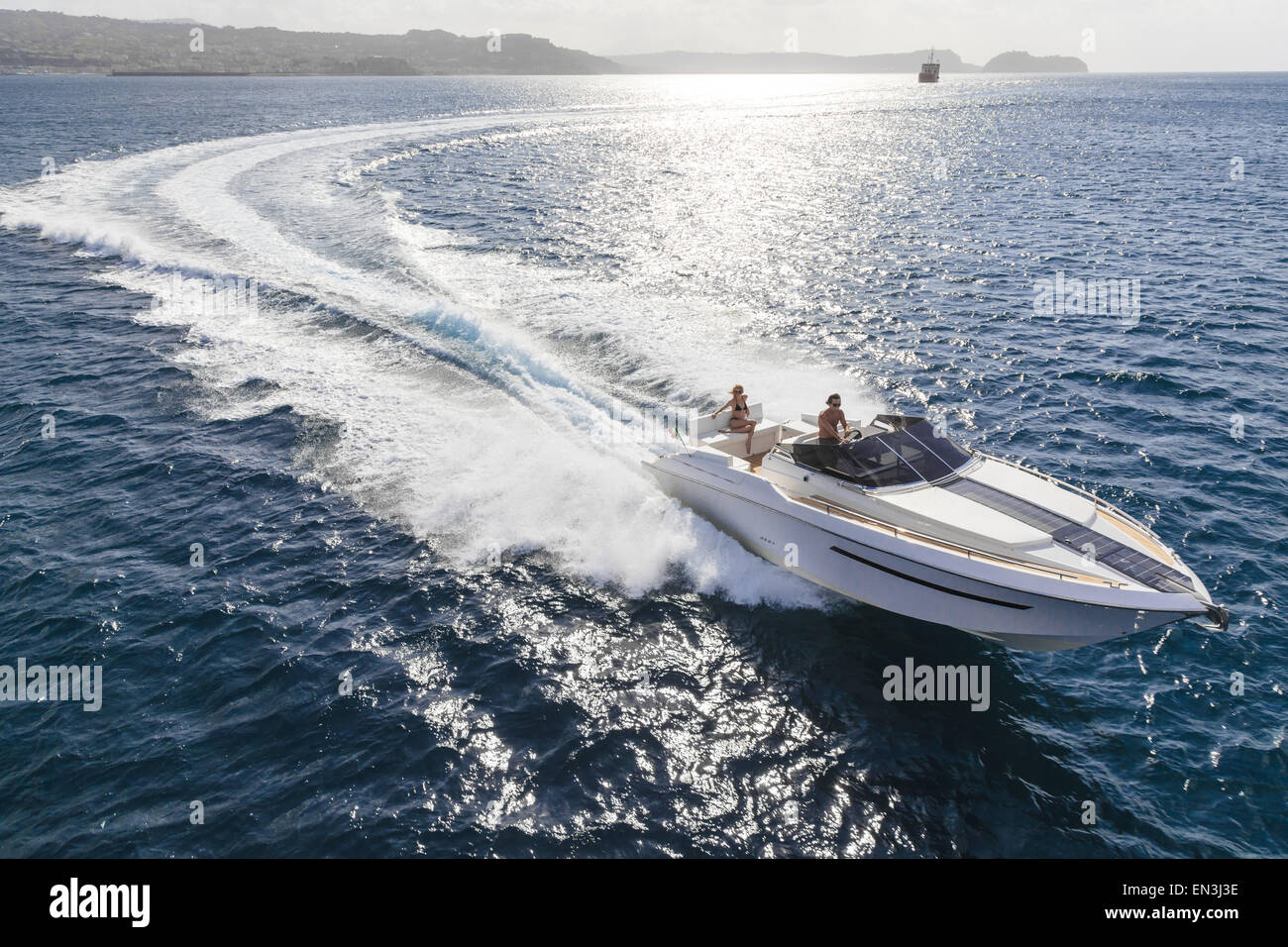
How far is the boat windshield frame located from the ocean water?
265cm

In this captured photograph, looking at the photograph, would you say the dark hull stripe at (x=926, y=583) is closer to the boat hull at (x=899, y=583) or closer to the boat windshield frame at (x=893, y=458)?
the boat hull at (x=899, y=583)

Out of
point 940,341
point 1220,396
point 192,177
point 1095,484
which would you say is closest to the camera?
point 1095,484

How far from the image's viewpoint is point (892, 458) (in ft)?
52.5

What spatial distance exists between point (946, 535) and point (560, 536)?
8.40 meters

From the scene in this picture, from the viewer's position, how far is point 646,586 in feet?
54.3

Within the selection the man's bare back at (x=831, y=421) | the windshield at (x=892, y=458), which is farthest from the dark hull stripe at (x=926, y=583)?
the man's bare back at (x=831, y=421)

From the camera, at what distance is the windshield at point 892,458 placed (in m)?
15.9

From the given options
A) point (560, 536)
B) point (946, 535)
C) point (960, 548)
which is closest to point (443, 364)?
point (560, 536)

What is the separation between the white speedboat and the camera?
13.0 metres

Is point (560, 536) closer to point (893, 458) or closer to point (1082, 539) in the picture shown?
point (893, 458)

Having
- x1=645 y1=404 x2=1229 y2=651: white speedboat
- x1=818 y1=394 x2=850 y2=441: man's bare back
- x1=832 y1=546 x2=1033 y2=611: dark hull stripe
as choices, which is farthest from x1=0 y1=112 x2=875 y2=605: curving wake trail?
x1=818 y1=394 x2=850 y2=441: man's bare back
